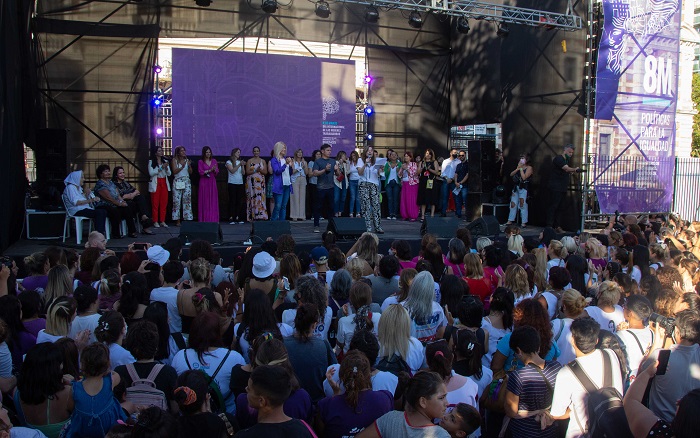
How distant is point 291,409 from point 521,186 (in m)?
10.8

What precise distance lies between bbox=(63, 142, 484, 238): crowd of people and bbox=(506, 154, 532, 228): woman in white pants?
0.13 m

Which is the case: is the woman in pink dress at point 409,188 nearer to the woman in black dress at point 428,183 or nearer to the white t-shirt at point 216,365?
the woman in black dress at point 428,183

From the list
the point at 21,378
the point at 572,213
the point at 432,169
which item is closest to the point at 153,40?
the point at 432,169

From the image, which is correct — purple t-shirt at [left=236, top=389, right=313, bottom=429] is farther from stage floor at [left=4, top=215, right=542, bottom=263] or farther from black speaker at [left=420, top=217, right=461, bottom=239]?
black speaker at [left=420, top=217, right=461, bottom=239]

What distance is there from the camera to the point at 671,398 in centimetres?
328

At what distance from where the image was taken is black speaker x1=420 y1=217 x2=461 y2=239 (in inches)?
412

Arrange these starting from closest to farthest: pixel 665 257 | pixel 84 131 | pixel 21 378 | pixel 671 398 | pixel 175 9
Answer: pixel 21 378 → pixel 671 398 → pixel 665 257 → pixel 84 131 → pixel 175 9

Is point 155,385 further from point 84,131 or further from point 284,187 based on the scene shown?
point 84,131

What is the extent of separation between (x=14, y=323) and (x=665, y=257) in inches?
235

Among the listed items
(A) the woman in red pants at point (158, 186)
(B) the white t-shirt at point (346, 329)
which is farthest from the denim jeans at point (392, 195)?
(B) the white t-shirt at point (346, 329)

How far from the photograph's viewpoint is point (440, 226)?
10602 millimetres

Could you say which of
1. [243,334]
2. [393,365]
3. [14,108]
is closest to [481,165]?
[14,108]

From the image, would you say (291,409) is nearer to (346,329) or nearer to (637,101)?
(346,329)

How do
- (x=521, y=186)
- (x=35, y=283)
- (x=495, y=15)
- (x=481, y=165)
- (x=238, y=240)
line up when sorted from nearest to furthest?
(x=35, y=283) < (x=238, y=240) < (x=495, y=15) < (x=481, y=165) < (x=521, y=186)
